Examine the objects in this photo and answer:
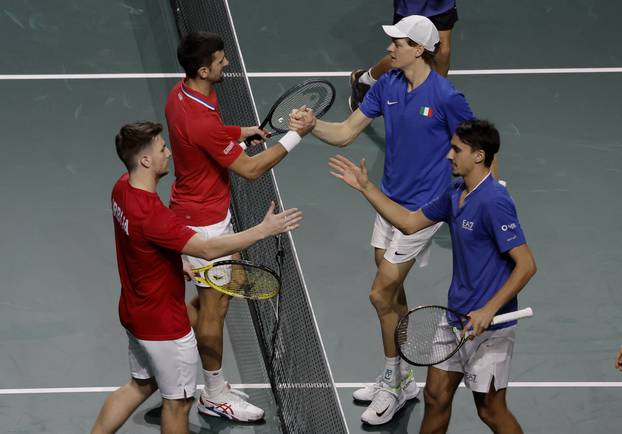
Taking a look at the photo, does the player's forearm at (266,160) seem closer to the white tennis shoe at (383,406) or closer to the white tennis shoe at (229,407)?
the white tennis shoe at (229,407)

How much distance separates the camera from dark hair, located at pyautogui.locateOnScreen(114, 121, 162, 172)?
6.03m

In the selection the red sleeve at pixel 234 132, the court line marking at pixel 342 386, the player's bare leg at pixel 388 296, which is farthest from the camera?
the court line marking at pixel 342 386

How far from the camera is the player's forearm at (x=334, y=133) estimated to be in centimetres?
743

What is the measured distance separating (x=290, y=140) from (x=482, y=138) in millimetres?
1337

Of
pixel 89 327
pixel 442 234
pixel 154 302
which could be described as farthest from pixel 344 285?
pixel 154 302

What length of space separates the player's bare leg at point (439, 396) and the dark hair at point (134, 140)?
1900 millimetres

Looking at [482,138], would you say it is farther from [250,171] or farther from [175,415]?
[175,415]

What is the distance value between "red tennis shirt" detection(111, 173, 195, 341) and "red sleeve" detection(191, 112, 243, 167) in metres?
0.73

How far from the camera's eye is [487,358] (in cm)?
623

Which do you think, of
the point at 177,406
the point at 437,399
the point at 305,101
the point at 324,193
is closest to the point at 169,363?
the point at 177,406

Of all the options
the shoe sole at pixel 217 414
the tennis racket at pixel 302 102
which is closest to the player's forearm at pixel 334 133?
the tennis racket at pixel 302 102

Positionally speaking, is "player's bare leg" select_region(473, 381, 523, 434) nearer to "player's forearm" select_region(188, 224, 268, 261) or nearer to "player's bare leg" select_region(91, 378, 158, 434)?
"player's forearm" select_region(188, 224, 268, 261)

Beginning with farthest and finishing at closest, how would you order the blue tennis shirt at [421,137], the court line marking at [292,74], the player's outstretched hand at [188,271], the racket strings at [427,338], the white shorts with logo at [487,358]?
1. the court line marking at [292,74]
2. the blue tennis shirt at [421,137]
3. the player's outstretched hand at [188,271]
4. the racket strings at [427,338]
5. the white shorts with logo at [487,358]

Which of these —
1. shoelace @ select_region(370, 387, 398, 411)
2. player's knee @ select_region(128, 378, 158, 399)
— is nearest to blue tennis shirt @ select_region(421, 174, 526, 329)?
shoelace @ select_region(370, 387, 398, 411)
